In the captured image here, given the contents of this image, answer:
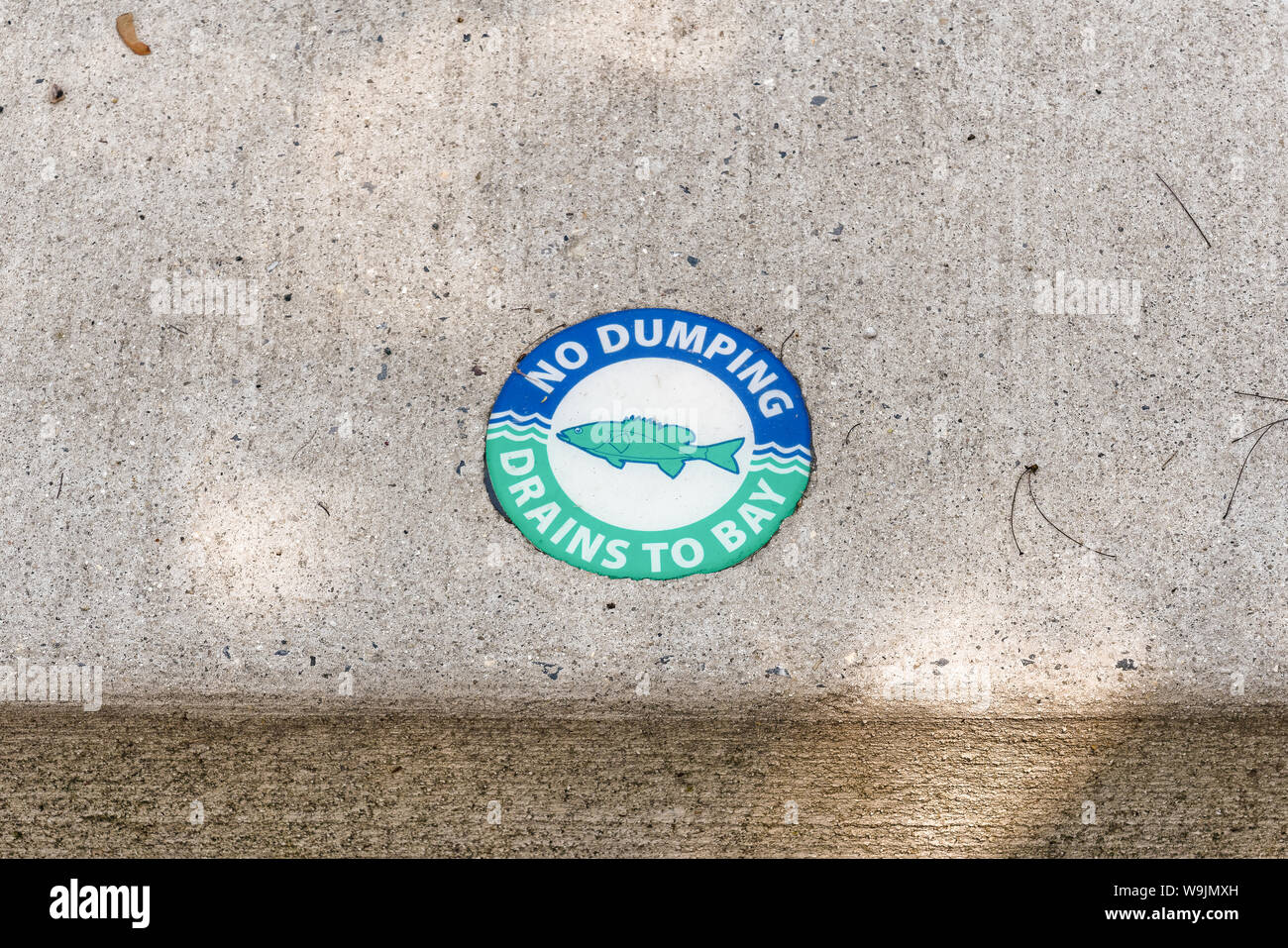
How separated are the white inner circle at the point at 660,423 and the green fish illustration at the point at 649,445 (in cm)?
1

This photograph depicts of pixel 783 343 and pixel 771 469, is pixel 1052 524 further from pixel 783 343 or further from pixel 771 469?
pixel 783 343

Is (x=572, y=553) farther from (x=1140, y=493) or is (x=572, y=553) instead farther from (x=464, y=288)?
(x=1140, y=493)

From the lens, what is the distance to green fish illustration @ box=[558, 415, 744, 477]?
278cm

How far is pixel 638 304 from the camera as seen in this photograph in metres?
2.85

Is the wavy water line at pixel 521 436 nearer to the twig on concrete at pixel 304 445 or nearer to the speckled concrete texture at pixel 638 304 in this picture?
the speckled concrete texture at pixel 638 304

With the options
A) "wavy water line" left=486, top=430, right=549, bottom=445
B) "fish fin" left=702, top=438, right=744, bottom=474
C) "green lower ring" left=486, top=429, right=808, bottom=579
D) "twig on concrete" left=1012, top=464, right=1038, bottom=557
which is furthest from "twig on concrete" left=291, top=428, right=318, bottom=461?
"twig on concrete" left=1012, top=464, right=1038, bottom=557

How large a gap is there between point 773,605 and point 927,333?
112cm

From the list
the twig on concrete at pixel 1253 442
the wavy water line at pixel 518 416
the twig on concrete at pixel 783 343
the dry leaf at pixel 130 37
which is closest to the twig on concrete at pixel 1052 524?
the twig on concrete at pixel 1253 442

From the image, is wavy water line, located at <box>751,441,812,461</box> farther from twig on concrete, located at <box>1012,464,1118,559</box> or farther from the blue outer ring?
twig on concrete, located at <box>1012,464,1118,559</box>

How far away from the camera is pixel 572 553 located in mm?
2756

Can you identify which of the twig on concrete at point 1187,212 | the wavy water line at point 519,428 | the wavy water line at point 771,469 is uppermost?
the twig on concrete at point 1187,212

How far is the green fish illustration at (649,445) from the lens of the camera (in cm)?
278

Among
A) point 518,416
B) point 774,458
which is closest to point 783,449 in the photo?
point 774,458
